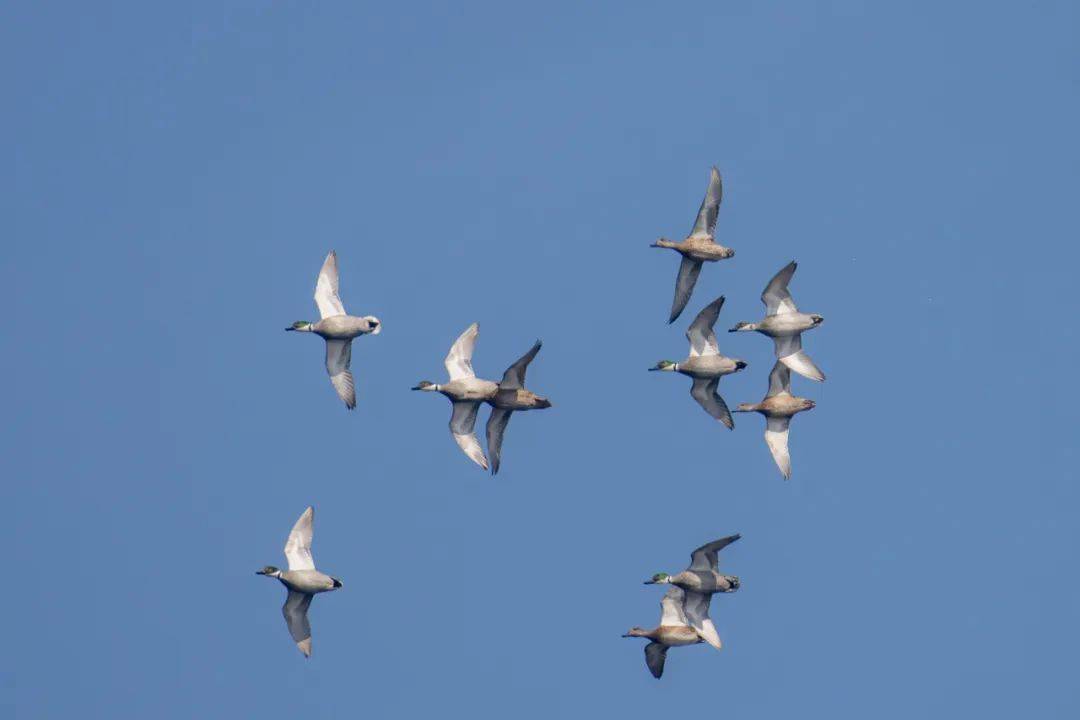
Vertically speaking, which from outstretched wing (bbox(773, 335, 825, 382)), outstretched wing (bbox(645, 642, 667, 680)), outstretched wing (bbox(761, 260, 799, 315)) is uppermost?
outstretched wing (bbox(761, 260, 799, 315))

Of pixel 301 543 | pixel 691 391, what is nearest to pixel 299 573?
pixel 301 543

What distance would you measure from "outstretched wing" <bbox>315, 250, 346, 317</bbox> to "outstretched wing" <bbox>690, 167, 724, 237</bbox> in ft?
35.8

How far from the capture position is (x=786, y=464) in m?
65.5

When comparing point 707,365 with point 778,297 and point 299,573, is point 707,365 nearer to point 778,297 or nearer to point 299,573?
point 778,297

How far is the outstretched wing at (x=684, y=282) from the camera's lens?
65312mm

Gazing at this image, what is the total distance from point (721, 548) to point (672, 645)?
12.5 feet

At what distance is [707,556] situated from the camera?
6194 centimetres

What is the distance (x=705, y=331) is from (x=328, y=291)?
11.5 meters

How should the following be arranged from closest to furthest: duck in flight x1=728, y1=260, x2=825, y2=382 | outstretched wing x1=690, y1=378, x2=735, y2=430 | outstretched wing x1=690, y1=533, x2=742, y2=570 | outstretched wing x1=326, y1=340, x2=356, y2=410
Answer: outstretched wing x1=690, y1=533, x2=742, y2=570
duck in flight x1=728, y1=260, x2=825, y2=382
outstretched wing x1=690, y1=378, x2=735, y2=430
outstretched wing x1=326, y1=340, x2=356, y2=410

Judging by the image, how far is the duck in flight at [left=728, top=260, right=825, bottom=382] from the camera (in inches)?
2499

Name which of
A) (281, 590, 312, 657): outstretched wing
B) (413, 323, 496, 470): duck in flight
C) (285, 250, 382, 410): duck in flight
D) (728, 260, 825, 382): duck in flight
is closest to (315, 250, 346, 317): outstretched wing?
(285, 250, 382, 410): duck in flight

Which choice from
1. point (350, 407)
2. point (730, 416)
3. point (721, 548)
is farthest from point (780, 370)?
point (350, 407)

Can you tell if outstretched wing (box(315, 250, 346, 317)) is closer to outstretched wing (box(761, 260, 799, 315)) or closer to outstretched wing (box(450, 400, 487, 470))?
outstretched wing (box(450, 400, 487, 470))

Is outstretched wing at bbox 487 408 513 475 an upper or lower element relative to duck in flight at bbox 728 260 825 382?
lower
